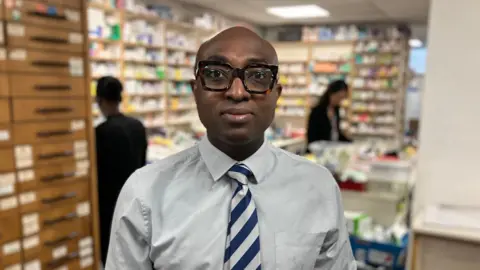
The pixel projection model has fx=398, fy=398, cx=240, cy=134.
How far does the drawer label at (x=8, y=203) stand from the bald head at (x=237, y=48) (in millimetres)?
1699

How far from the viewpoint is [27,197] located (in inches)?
86.4

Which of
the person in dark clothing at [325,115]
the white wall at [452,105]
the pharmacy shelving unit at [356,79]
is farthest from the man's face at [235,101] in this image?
the pharmacy shelving unit at [356,79]

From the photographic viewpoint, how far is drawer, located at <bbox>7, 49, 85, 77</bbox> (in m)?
2.07

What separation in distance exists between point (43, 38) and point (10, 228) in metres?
1.04

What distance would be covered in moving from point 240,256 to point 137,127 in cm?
193

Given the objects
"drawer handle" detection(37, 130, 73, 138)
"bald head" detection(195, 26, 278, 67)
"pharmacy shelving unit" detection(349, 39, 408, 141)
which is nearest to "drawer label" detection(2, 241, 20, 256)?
"drawer handle" detection(37, 130, 73, 138)

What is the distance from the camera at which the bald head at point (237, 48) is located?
87 centimetres

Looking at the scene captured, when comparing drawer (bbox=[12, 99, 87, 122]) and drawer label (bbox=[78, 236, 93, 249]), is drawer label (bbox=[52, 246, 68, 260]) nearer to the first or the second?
drawer label (bbox=[78, 236, 93, 249])

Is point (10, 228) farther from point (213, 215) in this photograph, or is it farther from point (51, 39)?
point (213, 215)

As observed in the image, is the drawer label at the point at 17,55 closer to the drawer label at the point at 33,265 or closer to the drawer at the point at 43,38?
the drawer at the point at 43,38

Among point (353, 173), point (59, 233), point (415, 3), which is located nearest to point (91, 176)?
point (59, 233)

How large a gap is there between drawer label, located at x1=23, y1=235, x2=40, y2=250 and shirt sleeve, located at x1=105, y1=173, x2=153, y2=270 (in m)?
1.63

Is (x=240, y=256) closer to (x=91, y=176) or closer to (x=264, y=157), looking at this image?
(x=264, y=157)

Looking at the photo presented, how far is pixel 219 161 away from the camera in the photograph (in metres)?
0.95
